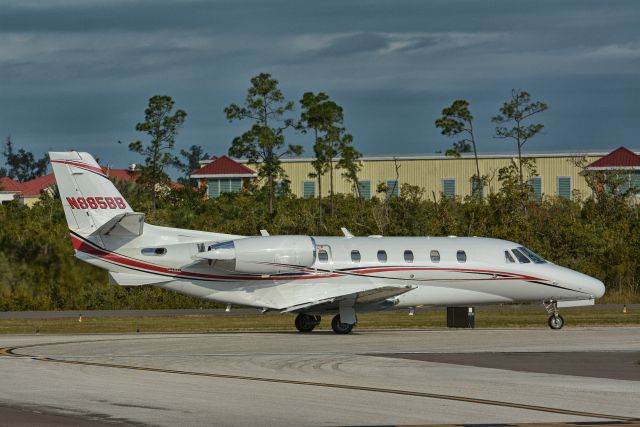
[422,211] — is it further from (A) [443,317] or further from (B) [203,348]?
(B) [203,348]

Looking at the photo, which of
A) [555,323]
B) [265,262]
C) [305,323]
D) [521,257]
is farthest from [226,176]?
[265,262]

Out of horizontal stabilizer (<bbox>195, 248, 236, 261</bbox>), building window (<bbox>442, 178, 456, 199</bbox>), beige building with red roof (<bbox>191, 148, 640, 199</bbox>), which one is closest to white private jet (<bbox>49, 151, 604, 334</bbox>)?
horizontal stabilizer (<bbox>195, 248, 236, 261</bbox>)

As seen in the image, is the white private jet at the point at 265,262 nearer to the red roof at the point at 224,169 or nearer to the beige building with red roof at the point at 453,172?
the beige building with red roof at the point at 453,172

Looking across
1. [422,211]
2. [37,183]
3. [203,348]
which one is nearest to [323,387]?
[203,348]

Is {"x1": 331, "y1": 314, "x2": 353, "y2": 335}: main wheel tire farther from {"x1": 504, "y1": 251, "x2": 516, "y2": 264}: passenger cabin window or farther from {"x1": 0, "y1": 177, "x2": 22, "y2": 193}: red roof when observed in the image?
{"x1": 0, "y1": 177, "x2": 22, "y2": 193}: red roof

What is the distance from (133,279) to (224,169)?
8731cm

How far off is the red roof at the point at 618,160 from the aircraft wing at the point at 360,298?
70.4 m

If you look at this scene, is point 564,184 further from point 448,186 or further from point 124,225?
point 124,225

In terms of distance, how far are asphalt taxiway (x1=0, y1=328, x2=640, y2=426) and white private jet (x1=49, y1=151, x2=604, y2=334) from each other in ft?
6.08

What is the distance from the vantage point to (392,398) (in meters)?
16.9

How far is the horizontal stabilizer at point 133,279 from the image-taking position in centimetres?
3212

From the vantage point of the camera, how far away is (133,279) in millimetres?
32156

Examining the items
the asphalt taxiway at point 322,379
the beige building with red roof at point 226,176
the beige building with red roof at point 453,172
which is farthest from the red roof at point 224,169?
the asphalt taxiway at point 322,379

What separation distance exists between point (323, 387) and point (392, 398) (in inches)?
71.1
